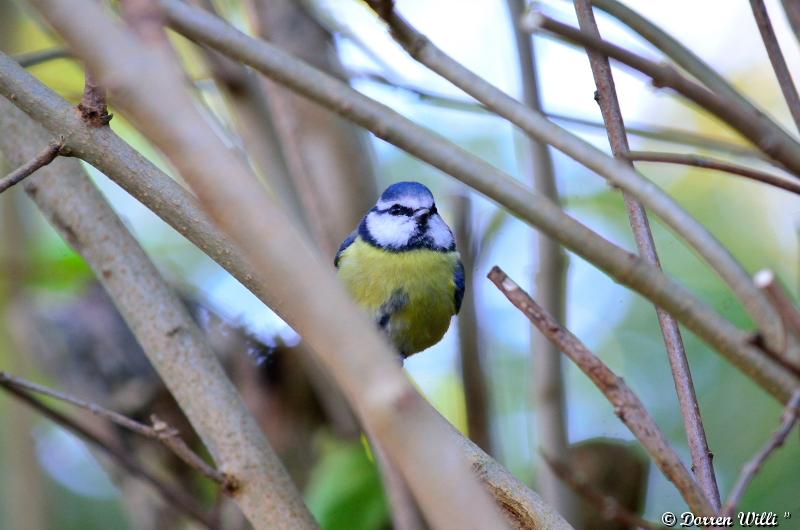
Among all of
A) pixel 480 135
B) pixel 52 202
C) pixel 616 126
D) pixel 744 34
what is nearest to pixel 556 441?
pixel 616 126

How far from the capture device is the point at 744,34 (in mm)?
3828

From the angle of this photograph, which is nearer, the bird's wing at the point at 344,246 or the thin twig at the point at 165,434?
the thin twig at the point at 165,434

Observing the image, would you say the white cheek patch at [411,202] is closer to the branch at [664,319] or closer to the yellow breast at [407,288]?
the yellow breast at [407,288]

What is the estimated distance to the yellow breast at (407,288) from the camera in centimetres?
211

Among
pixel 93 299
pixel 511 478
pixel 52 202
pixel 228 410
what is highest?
pixel 93 299

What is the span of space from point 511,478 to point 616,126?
0.48 m

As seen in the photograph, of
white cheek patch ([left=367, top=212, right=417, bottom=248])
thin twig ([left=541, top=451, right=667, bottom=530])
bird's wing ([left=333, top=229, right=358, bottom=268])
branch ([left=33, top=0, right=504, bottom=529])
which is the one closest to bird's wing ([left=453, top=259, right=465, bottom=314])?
white cheek patch ([left=367, top=212, right=417, bottom=248])

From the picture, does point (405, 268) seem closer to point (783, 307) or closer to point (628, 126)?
point (628, 126)

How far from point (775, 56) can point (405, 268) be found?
118 centimetres

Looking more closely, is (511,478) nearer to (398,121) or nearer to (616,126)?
(616,126)

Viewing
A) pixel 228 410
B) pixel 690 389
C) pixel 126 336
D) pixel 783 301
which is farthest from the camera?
pixel 126 336

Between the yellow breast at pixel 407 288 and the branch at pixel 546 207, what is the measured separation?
1.26 meters

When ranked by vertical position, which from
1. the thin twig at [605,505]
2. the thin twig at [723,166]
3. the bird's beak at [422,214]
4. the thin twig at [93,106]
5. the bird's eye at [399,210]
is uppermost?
the bird's eye at [399,210]

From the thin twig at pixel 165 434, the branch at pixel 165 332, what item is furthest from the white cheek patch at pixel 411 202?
the thin twig at pixel 165 434
